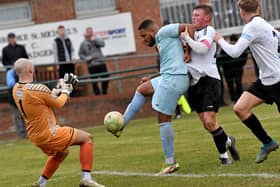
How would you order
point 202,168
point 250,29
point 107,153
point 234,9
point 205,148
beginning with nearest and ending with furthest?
point 250,29
point 202,168
point 205,148
point 107,153
point 234,9

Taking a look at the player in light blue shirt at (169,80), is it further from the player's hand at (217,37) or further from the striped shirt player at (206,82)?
the player's hand at (217,37)

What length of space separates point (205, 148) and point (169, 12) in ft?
47.9

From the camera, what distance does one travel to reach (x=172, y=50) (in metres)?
10.9

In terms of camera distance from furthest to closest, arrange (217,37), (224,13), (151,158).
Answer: (224,13), (151,158), (217,37)

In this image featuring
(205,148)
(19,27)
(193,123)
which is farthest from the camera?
(19,27)

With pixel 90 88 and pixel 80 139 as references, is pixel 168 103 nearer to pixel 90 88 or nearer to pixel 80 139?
pixel 80 139

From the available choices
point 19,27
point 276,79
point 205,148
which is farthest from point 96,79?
point 276,79

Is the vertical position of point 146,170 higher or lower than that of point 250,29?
lower

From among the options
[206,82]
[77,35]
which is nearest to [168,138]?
[206,82]

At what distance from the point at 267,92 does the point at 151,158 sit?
3023 mm

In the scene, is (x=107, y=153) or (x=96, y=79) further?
(x=96, y=79)

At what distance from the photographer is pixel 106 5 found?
26.9 meters

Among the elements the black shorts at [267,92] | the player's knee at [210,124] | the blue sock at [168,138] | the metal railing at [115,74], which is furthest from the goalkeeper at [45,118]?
the metal railing at [115,74]

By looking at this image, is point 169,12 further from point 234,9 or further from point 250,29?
point 250,29
